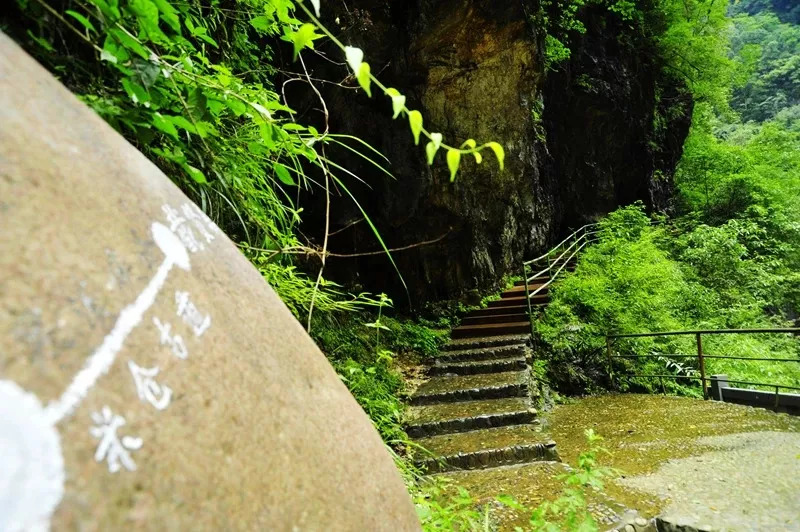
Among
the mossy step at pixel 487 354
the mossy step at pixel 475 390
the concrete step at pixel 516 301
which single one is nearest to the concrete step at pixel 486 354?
the mossy step at pixel 487 354

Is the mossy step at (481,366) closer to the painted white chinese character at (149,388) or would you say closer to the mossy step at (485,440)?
the mossy step at (485,440)

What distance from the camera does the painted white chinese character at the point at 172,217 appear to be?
713 mm

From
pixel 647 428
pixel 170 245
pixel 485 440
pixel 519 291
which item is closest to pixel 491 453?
pixel 485 440

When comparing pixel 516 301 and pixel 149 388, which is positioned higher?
pixel 149 388

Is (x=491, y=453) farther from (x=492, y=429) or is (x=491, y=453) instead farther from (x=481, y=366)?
(x=481, y=366)

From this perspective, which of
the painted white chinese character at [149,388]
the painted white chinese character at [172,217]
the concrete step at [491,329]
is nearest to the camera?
the painted white chinese character at [149,388]

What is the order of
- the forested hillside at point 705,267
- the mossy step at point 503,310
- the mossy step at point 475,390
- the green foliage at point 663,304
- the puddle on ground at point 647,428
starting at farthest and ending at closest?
the mossy step at point 503,310
the forested hillside at point 705,267
the green foliage at point 663,304
the mossy step at point 475,390
the puddle on ground at point 647,428

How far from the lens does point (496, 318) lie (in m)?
6.91

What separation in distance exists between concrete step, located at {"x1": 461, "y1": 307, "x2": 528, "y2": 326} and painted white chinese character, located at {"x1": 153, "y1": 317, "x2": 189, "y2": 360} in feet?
21.3

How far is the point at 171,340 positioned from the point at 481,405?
3.86m

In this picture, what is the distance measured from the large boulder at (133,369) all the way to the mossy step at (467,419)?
3.00m

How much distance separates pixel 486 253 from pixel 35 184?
26.3 feet

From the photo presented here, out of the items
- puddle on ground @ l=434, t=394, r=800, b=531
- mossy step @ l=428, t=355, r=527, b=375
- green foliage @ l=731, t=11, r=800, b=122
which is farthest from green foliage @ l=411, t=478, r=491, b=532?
green foliage @ l=731, t=11, r=800, b=122

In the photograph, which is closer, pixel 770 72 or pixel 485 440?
pixel 485 440
